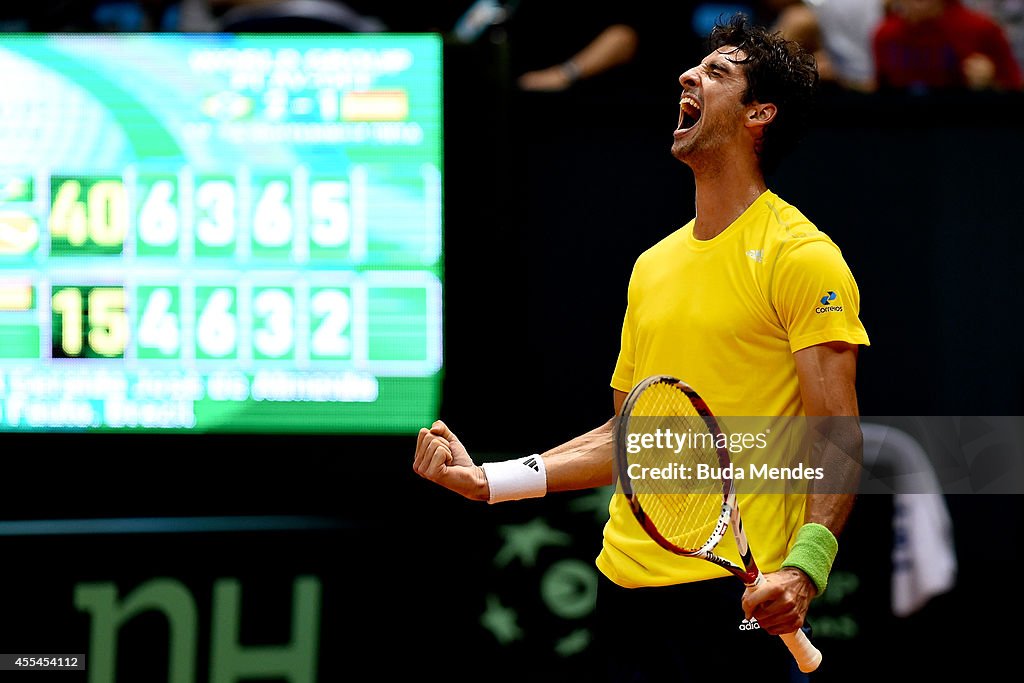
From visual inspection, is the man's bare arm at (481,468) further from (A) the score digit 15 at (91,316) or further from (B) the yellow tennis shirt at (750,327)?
(A) the score digit 15 at (91,316)

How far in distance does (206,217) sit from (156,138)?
309 millimetres

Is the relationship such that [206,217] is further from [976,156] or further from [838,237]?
[976,156]

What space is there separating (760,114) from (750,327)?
1.37ft

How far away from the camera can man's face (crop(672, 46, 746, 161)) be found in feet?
8.75

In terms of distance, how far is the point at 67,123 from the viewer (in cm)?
474

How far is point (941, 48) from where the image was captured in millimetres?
5457

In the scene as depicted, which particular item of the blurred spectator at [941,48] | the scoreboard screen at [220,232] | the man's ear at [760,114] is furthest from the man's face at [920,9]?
the man's ear at [760,114]

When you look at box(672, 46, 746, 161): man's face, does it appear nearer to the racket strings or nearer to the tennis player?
the tennis player

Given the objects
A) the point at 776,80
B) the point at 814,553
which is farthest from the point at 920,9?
the point at 814,553

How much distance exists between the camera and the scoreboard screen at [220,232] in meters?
4.71

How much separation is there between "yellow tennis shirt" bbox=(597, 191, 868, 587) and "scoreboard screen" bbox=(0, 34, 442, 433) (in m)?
2.16

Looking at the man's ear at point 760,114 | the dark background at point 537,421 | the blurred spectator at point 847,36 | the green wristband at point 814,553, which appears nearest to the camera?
the green wristband at point 814,553

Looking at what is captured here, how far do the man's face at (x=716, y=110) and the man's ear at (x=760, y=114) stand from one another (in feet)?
0.05

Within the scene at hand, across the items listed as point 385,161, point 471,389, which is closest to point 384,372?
point 471,389
